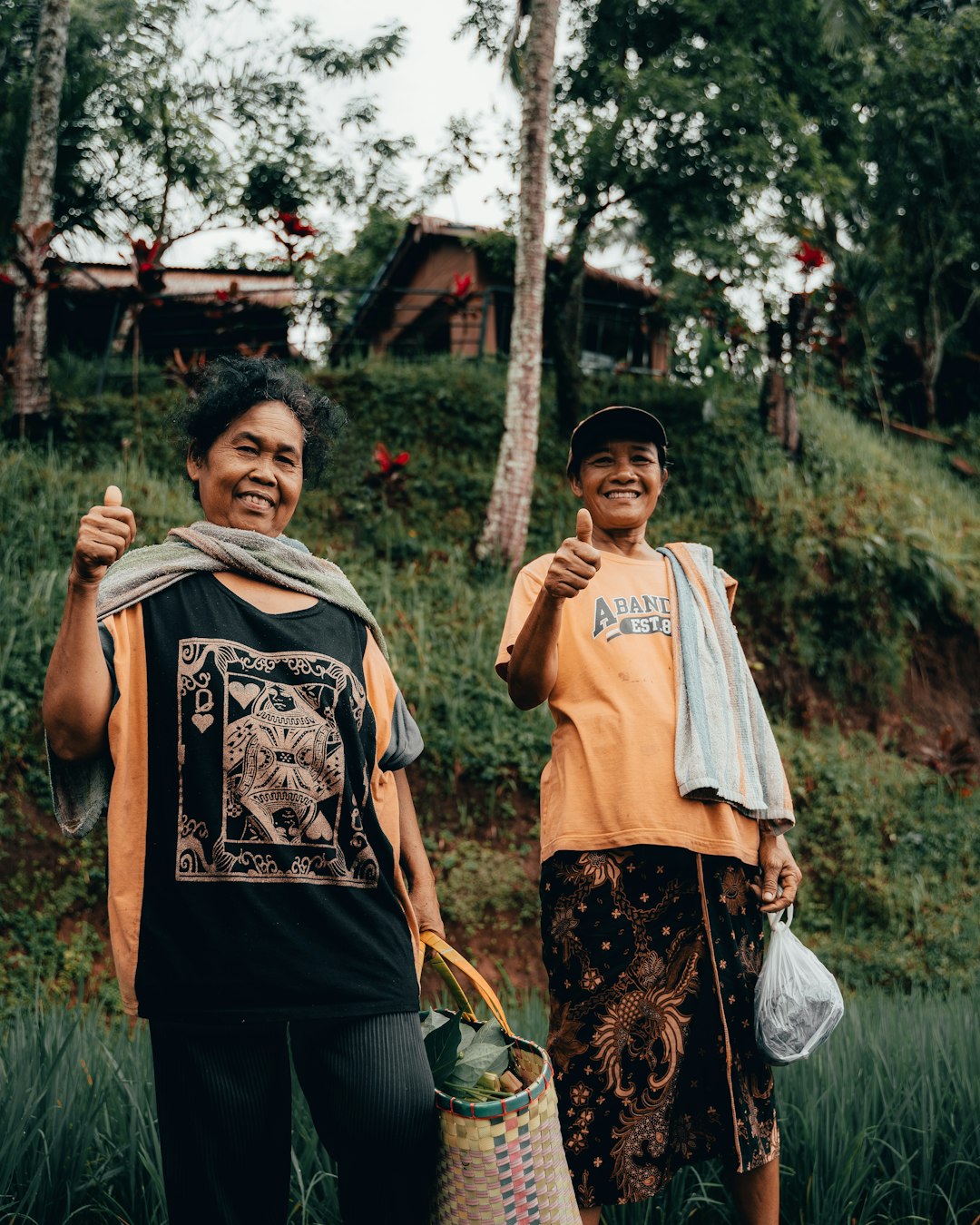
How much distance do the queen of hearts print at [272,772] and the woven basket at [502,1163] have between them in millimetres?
425

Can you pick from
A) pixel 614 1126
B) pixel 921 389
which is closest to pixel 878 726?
pixel 614 1126

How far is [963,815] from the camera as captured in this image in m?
6.38

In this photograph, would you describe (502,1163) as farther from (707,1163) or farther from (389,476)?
(389,476)

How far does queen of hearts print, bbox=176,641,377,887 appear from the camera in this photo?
1649mm

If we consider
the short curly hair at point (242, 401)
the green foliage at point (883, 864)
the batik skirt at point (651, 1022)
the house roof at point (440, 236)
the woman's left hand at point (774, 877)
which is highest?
the house roof at point (440, 236)

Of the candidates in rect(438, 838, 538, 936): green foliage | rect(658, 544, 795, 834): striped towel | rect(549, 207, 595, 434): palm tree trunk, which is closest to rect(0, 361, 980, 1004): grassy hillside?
rect(438, 838, 538, 936): green foliage

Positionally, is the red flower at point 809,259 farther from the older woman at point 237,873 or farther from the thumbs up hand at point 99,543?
the thumbs up hand at point 99,543

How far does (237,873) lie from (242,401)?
3.00ft

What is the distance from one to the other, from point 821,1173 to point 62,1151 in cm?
180

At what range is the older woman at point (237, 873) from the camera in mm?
1615

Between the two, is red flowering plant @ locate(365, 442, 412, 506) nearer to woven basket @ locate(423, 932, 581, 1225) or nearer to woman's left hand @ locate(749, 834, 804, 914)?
woman's left hand @ locate(749, 834, 804, 914)

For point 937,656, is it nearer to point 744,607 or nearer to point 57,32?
point 744,607

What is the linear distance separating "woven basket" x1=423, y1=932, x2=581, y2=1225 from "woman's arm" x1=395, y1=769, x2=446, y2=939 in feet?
1.13

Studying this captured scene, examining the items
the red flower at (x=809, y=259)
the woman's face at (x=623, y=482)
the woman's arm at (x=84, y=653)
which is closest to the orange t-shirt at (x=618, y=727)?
the woman's face at (x=623, y=482)
